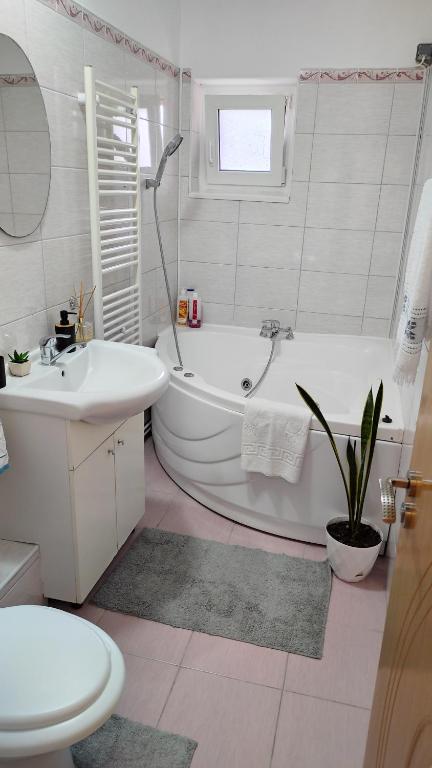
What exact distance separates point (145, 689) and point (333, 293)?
2.33m

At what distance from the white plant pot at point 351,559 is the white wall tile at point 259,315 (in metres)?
1.52

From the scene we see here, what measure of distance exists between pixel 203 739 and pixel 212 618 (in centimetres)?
46

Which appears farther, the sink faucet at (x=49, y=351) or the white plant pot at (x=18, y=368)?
the sink faucet at (x=49, y=351)

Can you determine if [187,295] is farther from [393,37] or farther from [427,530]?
[427,530]

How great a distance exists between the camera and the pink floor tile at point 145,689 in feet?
5.47

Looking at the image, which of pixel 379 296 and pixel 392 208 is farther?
pixel 379 296

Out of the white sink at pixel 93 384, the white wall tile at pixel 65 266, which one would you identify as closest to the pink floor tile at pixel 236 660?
the white sink at pixel 93 384

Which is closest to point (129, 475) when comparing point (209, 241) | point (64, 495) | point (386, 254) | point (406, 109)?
point (64, 495)

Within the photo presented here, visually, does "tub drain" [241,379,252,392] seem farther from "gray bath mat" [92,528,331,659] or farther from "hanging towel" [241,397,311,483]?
"gray bath mat" [92,528,331,659]

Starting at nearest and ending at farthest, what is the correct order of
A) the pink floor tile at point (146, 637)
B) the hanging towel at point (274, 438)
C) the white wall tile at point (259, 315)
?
the pink floor tile at point (146, 637) < the hanging towel at point (274, 438) < the white wall tile at point (259, 315)

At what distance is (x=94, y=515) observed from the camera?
1952mm

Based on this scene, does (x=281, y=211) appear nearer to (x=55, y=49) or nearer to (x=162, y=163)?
(x=162, y=163)

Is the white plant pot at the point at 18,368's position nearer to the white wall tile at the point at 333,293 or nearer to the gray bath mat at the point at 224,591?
the gray bath mat at the point at 224,591

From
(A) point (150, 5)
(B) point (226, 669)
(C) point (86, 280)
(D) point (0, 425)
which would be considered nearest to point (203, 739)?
(B) point (226, 669)
